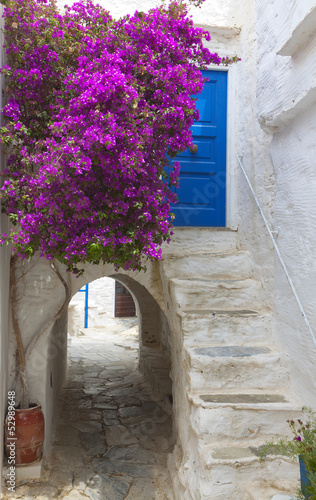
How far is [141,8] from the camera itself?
15.5ft

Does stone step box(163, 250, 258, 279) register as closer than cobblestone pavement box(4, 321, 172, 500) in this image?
No

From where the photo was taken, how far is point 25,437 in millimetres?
3779

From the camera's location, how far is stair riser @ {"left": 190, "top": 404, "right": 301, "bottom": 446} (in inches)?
114

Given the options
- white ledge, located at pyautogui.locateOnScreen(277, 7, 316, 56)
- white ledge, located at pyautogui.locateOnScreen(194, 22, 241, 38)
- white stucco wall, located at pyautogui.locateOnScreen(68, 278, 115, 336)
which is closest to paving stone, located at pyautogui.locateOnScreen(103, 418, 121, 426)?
white ledge, located at pyautogui.locateOnScreen(277, 7, 316, 56)

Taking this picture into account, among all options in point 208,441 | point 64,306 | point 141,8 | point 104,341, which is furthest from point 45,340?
point 104,341

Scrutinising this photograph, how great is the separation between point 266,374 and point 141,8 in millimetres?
4226

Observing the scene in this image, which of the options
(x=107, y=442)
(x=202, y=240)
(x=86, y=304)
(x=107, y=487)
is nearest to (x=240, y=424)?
(x=107, y=487)

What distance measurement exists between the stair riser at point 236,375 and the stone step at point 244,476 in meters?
0.57

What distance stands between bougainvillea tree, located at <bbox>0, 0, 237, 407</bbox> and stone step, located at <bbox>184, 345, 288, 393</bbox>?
0.96m

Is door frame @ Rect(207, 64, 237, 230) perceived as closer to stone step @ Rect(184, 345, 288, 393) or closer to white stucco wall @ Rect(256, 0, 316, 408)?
white stucco wall @ Rect(256, 0, 316, 408)

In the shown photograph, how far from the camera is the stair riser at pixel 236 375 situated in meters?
3.24

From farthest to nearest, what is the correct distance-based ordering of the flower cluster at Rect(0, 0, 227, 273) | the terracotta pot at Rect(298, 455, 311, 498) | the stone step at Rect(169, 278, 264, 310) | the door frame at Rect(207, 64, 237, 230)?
the door frame at Rect(207, 64, 237, 230) → the stone step at Rect(169, 278, 264, 310) → the flower cluster at Rect(0, 0, 227, 273) → the terracotta pot at Rect(298, 455, 311, 498)

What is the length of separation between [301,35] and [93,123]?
154 cm

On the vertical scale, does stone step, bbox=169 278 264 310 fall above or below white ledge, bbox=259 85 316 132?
below
